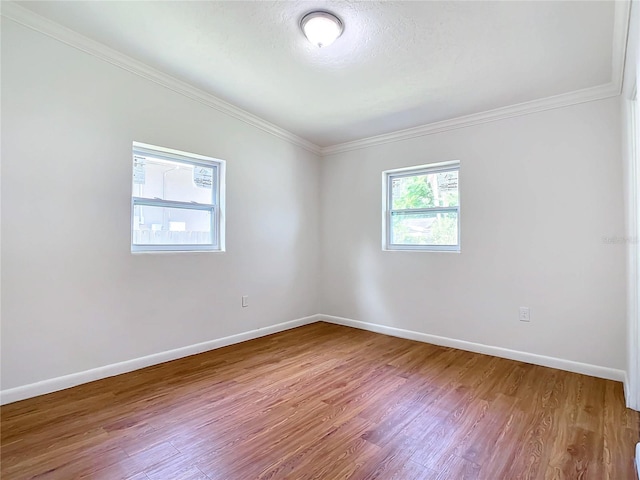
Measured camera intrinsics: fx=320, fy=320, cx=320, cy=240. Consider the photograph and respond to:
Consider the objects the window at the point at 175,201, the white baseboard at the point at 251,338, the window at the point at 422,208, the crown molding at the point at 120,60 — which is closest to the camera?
the crown molding at the point at 120,60

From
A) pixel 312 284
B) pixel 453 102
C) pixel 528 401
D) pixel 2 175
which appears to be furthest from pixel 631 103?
pixel 2 175

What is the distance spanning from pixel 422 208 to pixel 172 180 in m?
2.79

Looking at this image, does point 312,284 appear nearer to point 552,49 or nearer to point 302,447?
point 302,447

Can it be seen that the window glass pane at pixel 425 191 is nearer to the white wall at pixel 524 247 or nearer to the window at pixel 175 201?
the white wall at pixel 524 247

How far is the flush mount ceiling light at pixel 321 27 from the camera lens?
2.00 metres

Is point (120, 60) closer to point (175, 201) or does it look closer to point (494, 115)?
point (175, 201)

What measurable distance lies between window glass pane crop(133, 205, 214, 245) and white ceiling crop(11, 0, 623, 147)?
123cm

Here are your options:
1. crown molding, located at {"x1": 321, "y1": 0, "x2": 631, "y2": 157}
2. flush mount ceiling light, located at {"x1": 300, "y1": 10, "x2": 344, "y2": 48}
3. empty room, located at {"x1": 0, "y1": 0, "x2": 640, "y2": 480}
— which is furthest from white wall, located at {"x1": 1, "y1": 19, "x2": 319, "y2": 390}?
crown molding, located at {"x1": 321, "y1": 0, "x2": 631, "y2": 157}

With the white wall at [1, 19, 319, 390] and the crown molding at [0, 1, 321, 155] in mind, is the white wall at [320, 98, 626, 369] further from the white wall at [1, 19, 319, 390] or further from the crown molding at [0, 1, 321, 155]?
the white wall at [1, 19, 319, 390]

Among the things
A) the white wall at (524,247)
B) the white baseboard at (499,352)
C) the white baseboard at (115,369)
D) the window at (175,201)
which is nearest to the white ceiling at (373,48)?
the white wall at (524,247)

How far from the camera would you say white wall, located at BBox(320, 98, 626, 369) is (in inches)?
107

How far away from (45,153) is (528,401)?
386 cm

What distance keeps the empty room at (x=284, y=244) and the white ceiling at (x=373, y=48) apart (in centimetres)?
2

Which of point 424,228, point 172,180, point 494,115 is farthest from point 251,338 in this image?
point 494,115
